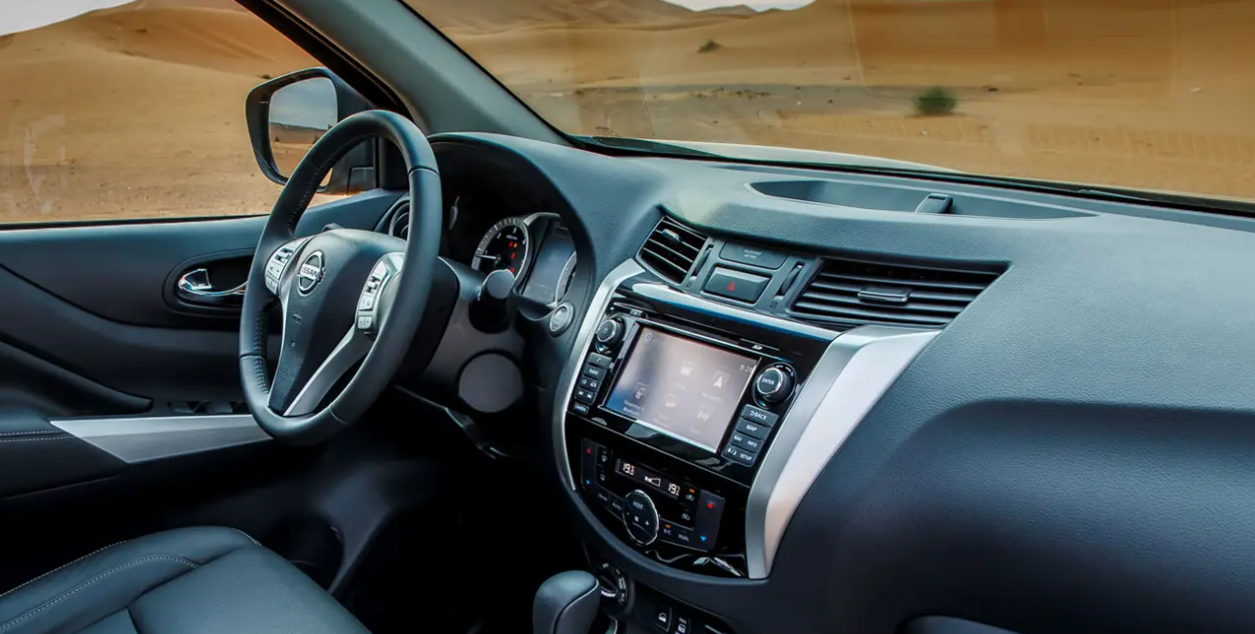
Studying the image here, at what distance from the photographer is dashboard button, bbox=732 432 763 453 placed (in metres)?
1.22

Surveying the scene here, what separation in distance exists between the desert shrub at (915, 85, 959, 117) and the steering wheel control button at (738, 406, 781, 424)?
2.30 ft

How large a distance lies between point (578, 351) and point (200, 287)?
108 cm

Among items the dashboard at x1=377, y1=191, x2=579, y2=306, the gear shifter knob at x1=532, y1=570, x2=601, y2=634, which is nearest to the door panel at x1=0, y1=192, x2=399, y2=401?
the dashboard at x1=377, y1=191, x2=579, y2=306

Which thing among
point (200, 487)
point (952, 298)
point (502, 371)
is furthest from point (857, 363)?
point (200, 487)

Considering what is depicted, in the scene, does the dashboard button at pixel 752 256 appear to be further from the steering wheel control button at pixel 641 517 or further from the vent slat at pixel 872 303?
the steering wheel control button at pixel 641 517

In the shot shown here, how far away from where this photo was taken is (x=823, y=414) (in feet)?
3.82

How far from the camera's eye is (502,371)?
1725 mm

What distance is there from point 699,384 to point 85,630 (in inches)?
39.8

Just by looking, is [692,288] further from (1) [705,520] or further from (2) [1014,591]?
(2) [1014,591]

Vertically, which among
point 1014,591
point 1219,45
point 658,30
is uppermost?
point 1219,45

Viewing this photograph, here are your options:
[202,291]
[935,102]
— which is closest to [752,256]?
[935,102]

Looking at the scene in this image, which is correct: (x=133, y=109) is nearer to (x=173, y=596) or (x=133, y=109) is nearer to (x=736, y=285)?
(x=173, y=596)

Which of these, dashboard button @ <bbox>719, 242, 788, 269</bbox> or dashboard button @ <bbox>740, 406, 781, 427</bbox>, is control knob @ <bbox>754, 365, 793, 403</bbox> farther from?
dashboard button @ <bbox>719, 242, 788, 269</bbox>

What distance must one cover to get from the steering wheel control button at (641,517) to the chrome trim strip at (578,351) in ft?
0.53
